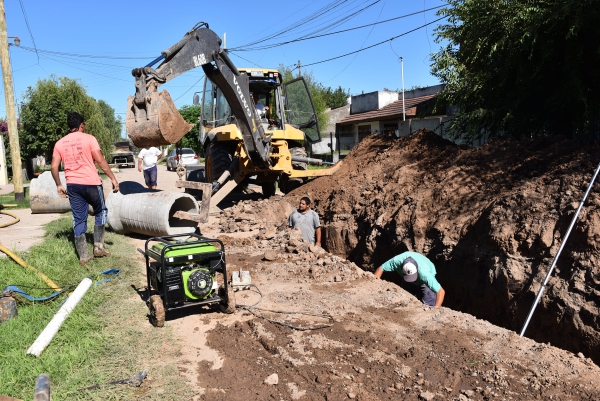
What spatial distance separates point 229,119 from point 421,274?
23.3ft

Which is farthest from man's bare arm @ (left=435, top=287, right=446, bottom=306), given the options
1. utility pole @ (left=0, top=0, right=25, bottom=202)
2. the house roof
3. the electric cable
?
the house roof

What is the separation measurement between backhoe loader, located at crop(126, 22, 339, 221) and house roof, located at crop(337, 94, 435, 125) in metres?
13.3

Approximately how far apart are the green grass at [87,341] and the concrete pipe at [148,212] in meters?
1.74

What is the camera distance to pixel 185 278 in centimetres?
489

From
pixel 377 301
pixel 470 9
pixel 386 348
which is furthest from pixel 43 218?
pixel 470 9

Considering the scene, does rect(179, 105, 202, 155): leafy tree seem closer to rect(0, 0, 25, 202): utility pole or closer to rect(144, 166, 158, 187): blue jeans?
rect(0, 0, 25, 202): utility pole

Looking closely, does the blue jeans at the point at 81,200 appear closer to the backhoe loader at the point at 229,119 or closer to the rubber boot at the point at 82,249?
the rubber boot at the point at 82,249

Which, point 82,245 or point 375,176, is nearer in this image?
point 82,245

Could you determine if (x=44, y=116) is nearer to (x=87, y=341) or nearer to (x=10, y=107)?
(x=10, y=107)

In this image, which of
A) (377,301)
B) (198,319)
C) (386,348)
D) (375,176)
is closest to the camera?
(386,348)

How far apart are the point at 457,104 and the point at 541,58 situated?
2173mm

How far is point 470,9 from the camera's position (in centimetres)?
1049

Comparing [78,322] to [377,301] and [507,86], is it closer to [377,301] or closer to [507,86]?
[377,301]

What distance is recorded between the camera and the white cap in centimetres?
630
